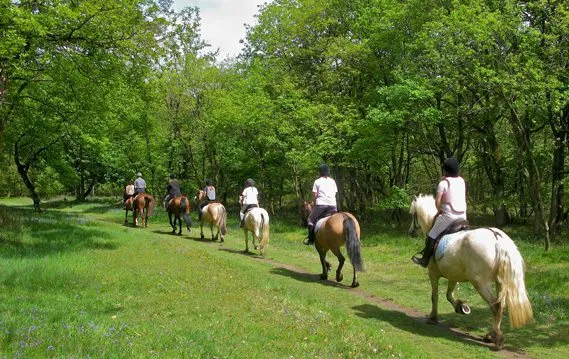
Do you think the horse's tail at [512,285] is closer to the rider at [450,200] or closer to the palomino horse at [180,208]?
the rider at [450,200]

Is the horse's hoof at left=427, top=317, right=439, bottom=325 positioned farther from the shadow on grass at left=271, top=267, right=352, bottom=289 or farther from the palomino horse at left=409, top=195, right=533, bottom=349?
the shadow on grass at left=271, top=267, right=352, bottom=289

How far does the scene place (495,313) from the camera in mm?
7215

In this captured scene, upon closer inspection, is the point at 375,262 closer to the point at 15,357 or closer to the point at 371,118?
the point at 371,118

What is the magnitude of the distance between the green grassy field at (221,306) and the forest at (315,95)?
18.0 ft

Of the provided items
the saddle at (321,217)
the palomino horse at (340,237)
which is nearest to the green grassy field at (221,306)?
the palomino horse at (340,237)

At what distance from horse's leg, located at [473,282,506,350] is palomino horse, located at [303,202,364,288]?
12.5ft

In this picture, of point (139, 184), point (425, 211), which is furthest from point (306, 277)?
point (139, 184)

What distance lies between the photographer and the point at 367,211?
3141cm

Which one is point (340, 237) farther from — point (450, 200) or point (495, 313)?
point (495, 313)

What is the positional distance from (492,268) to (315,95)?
77.5 feet

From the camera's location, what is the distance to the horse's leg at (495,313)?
23.2 ft

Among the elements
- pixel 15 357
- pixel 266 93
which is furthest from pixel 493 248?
pixel 266 93

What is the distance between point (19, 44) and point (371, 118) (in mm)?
14574

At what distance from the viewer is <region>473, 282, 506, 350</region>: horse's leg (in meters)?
7.07
